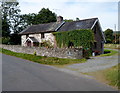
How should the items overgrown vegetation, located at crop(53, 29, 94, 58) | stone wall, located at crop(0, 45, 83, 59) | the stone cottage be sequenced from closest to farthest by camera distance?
stone wall, located at crop(0, 45, 83, 59)
overgrown vegetation, located at crop(53, 29, 94, 58)
the stone cottage

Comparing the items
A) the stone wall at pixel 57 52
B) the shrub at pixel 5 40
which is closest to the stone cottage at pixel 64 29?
the stone wall at pixel 57 52

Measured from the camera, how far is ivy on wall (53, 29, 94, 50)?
76.5 ft

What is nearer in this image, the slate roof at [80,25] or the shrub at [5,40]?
the slate roof at [80,25]

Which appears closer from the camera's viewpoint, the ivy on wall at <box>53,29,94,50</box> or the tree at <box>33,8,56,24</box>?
the ivy on wall at <box>53,29,94,50</box>

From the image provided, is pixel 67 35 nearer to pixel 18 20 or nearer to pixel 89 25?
pixel 89 25

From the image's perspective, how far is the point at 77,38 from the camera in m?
24.0

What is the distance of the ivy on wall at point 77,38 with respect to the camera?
918 inches

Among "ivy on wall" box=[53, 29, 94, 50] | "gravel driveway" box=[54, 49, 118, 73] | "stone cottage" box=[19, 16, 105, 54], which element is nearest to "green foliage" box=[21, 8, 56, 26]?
"stone cottage" box=[19, 16, 105, 54]

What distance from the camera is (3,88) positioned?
7.04 meters

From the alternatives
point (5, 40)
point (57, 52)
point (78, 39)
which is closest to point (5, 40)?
point (5, 40)

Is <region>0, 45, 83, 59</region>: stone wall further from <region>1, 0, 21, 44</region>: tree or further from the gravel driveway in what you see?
<region>1, 0, 21, 44</region>: tree

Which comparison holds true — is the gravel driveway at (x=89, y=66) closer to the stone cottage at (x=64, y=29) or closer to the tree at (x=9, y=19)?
the stone cottage at (x=64, y=29)

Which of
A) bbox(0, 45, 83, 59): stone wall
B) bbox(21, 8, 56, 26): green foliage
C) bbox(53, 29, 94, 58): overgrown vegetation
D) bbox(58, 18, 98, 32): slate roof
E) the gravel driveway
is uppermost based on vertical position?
bbox(21, 8, 56, 26): green foliage

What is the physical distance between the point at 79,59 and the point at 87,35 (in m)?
6.85
